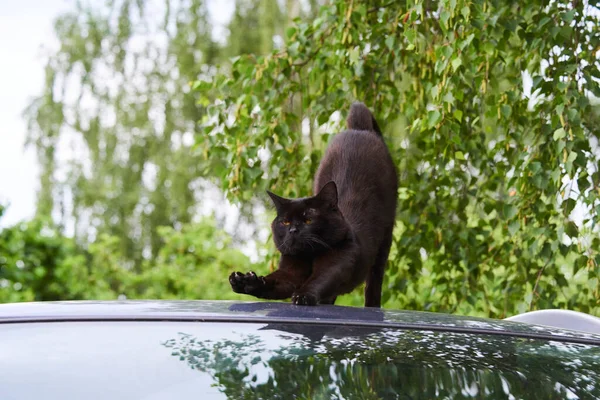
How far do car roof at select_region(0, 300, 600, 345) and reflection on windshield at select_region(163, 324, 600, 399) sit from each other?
0.06 m

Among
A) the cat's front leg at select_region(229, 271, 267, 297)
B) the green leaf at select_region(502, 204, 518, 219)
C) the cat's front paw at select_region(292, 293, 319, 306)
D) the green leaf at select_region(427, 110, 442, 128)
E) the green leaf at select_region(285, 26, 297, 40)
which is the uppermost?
the green leaf at select_region(285, 26, 297, 40)

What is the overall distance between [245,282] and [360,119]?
1.31 meters

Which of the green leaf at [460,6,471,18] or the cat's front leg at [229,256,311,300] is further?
the green leaf at [460,6,471,18]

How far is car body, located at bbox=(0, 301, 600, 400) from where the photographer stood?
1359 millimetres

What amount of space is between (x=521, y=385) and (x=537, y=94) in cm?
220

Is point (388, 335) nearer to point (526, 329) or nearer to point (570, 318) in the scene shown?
point (526, 329)

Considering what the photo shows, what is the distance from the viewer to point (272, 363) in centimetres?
141

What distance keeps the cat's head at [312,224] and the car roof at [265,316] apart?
2.77 ft

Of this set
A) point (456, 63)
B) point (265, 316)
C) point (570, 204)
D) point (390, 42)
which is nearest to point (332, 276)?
point (265, 316)

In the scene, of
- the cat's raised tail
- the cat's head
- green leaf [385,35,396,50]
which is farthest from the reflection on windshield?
green leaf [385,35,396,50]

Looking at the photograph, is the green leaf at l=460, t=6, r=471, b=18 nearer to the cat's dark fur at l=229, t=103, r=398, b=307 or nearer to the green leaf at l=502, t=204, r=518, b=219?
the cat's dark fur at l=229, t=103, r=398, b=307

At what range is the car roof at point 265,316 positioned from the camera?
1.59m

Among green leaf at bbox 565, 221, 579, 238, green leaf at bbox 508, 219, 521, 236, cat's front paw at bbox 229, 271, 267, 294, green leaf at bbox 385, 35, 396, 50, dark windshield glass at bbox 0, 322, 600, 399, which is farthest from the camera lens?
green leaf at bbox 385, 35, 396, 50

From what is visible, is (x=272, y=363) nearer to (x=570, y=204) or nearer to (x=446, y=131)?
(x=570, y=204)
